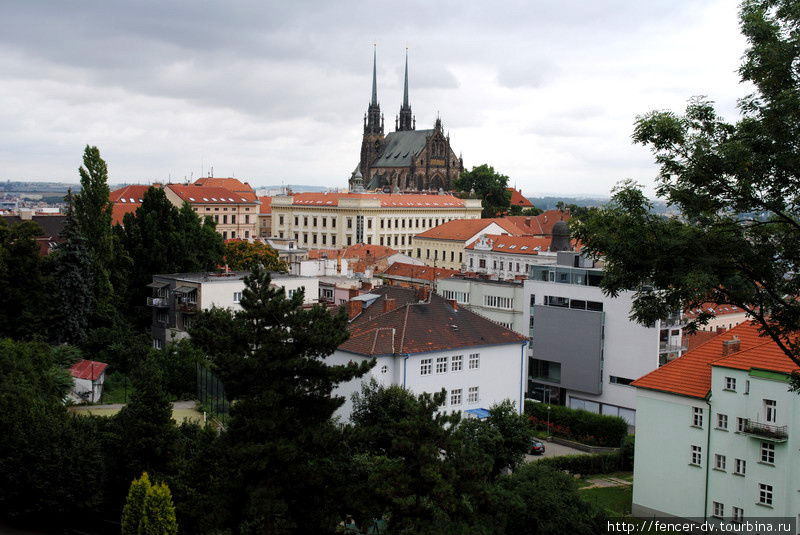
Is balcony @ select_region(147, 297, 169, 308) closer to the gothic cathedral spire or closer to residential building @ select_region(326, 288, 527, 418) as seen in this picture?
residential building @ select_region(326, 288, 527, 418)

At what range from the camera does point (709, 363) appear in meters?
31.1

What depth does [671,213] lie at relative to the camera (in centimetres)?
1727

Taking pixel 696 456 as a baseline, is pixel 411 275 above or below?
above

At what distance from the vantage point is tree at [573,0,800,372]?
14242mm

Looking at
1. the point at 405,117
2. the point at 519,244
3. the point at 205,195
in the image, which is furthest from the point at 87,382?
the point at 405,117

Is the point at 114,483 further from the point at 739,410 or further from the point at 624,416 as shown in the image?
the point at 624,416

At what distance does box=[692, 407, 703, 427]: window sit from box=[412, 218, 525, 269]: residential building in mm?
63102

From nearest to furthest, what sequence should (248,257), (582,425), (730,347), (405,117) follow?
(730,347) < (582,425) < (248,257) < (405,117)

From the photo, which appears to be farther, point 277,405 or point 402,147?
point 402,147

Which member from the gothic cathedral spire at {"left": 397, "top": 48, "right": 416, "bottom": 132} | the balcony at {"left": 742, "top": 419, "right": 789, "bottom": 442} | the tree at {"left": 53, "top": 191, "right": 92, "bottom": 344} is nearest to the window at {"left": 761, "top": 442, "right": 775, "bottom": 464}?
the balcony at {"left": 742, "top": 419, "right": 789, "bottom": 442}

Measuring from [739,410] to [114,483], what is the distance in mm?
22292

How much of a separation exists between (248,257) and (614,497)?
139 ft

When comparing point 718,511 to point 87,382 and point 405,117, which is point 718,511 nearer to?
point 87,382

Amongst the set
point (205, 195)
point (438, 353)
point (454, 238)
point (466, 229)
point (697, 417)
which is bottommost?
point (697, 417)
